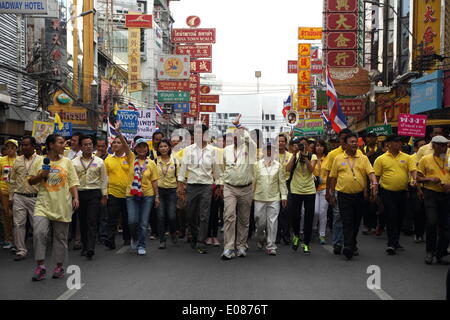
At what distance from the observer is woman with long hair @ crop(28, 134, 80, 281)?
743 cm

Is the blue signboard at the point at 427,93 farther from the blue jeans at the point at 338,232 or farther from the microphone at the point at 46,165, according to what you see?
the microphone at the point at 46,165

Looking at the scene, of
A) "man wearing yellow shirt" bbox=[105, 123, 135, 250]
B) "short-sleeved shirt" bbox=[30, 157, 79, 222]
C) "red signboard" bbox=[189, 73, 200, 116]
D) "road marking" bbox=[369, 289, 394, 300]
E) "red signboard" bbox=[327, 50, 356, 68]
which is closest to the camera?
"road marking" bbox=[369, 289, 394, 300]

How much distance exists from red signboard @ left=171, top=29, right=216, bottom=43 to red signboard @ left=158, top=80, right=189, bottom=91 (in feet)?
19.7

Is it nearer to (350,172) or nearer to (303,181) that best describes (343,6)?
(303,181)

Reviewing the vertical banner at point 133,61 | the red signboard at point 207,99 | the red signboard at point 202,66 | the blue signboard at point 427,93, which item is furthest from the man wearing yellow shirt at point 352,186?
the red signboard at point 207,99

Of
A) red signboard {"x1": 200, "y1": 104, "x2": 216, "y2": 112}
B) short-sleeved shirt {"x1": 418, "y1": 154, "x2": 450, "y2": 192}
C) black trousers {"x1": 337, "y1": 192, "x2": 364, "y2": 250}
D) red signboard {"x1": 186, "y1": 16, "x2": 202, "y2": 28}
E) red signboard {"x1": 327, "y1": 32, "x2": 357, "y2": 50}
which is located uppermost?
red signboard {"x1": 186, "y1": 16, "x2": 202, "y2": 28}

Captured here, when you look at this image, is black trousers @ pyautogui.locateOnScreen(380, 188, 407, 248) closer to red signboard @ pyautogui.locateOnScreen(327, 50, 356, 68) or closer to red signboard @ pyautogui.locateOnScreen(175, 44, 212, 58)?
red signboard @ pyautogui.locateOnScreen(327, 50, 356, 68)

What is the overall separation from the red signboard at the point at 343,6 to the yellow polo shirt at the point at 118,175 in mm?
19717

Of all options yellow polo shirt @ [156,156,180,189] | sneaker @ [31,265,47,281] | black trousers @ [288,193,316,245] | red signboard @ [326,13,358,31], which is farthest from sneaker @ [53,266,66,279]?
red signboard @ [326,13,358,31]

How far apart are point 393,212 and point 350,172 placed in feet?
3.53

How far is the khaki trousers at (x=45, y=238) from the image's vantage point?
7.40m
